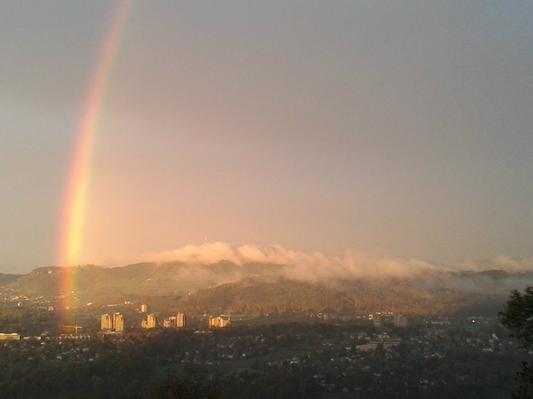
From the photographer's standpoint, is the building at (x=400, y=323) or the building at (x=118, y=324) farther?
the building at (x=400, y=323)

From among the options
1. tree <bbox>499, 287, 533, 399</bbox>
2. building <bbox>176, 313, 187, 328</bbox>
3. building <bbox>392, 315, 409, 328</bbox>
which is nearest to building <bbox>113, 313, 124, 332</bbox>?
building <bbox>176, 313, 187, 328</bbox>

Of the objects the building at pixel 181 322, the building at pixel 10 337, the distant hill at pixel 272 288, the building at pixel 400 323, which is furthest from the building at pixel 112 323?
the building at pixel 400 323

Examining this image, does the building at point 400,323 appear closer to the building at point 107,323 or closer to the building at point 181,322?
the building at point 181,322

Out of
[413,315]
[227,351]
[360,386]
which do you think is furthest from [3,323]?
[413,315]

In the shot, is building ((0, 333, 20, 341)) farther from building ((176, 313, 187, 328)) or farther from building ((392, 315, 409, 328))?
building ((392, 315, 409, 328))

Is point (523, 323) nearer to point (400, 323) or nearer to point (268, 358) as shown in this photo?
point (268, 358)

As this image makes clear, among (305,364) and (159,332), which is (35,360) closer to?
(159,332)
